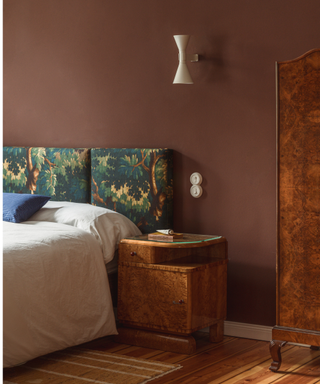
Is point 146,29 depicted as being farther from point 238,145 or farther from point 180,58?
point 238,145

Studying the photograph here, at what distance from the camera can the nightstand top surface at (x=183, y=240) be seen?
281 cm

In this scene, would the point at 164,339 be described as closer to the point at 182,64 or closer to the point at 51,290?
the point at 51,290

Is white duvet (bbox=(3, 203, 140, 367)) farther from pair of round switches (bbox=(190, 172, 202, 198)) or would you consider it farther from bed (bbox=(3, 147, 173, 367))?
pair of round switches (bbox=(190, 172, 202, 198))

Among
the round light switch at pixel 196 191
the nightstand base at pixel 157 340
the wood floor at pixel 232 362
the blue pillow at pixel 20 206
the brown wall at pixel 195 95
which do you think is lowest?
the wood floor at pixel 232 362

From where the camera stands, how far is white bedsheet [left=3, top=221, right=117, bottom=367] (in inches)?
94.8

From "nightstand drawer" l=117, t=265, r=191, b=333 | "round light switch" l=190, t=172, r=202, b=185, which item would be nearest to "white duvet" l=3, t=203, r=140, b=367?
"nightstand drawer" l=117, t=265, r=191, b=333

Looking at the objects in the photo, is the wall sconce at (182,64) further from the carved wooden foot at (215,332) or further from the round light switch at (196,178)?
the carved wooden foot at (215,332)

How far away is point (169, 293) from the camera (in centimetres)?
280

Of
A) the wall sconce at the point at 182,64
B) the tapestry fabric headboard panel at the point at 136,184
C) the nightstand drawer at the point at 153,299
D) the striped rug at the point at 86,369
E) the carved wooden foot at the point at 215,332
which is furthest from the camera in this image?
the tapestry fabric headboard panel at the point at 136,184

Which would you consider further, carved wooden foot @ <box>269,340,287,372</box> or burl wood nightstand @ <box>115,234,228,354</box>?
burl wood nightstand @ <box>115,234,228,354</box>

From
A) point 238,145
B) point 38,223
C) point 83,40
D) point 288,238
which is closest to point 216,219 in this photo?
point 238,145

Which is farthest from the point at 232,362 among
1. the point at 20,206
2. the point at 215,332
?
the point at 20,206

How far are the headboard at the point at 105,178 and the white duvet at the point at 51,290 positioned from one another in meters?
0.37

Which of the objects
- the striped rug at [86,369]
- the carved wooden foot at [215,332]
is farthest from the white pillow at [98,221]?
the carved wooden foot at [215,332]
